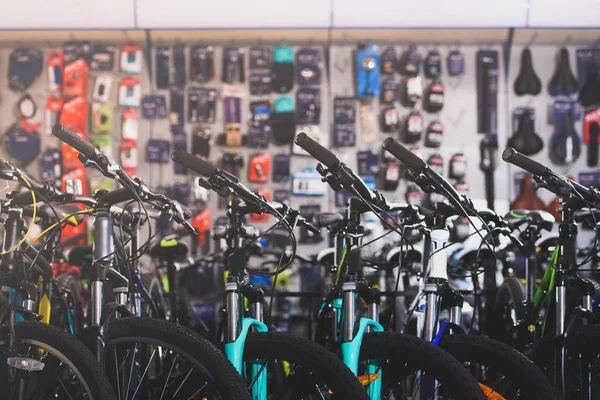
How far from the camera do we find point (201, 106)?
18.0ft

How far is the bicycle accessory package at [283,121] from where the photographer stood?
17.9 ft

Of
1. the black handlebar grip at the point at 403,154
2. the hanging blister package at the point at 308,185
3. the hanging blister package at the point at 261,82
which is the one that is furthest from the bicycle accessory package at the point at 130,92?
the black handlebar grip at the point at 403,154

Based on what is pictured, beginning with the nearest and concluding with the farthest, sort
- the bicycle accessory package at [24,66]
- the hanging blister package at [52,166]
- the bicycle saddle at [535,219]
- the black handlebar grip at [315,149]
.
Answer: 1. the black handlebar grip at [315,149]
2. the bicycle saddle at [535,219]
3. the hanging blister package at [52,166]
4. the bicycle accessory package at [24,66]

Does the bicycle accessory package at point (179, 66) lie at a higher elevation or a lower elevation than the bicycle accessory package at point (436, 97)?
higher

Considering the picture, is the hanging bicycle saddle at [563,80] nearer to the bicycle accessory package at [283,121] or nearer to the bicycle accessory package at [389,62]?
the bicycle accessory package at [389,62]

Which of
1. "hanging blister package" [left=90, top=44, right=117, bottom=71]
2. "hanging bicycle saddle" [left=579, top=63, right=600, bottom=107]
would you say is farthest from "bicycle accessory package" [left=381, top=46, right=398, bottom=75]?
"hanging blister package" [left=90, top=44, right=117, bottom=71]

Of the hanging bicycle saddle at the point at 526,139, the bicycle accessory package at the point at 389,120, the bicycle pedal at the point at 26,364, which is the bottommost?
the bicycle pedal at the point at 26,364

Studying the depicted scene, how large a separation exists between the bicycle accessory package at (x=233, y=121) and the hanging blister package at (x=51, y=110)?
1307 millimetres

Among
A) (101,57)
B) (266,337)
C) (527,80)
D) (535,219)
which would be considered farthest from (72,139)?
A: (527,80)

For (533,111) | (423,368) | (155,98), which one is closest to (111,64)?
(155,98)

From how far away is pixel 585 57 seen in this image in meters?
5.55

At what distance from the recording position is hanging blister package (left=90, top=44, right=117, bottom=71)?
5500 mm

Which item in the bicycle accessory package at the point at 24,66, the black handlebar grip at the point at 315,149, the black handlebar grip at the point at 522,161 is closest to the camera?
the black handlebar grip at the point at 315,149

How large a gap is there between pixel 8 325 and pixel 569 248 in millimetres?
1923
